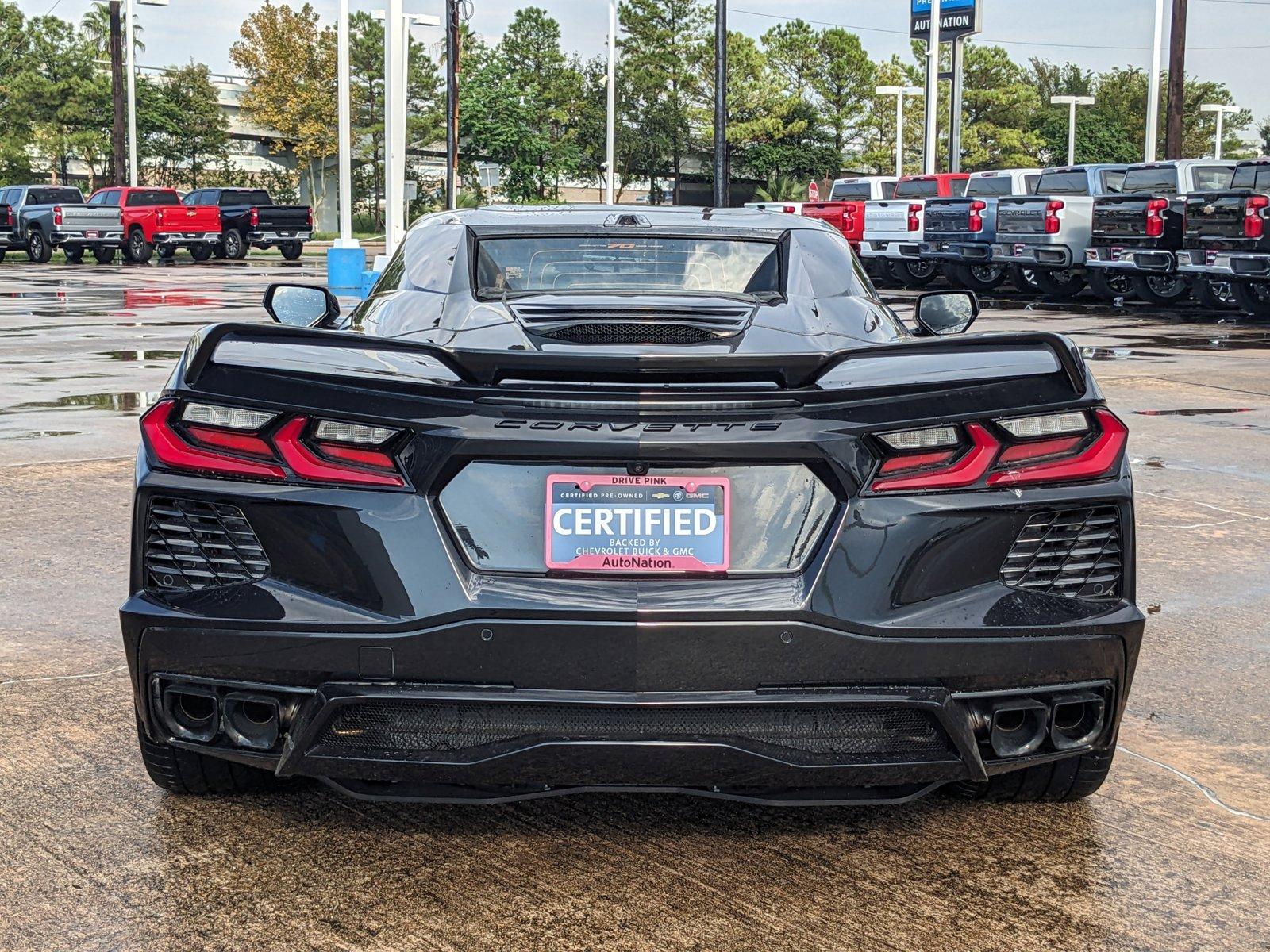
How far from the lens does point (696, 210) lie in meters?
5.01

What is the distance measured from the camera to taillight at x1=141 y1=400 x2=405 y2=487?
3139mm

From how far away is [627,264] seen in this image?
4355 mm

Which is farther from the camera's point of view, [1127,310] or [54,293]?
[54,293]

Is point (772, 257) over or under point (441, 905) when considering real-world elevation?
over

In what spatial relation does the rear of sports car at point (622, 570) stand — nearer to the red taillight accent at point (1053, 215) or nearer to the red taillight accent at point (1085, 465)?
the red taillight accent at point (1085, 465)

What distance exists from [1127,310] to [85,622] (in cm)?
2155

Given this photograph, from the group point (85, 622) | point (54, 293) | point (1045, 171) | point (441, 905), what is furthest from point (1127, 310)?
point (441, 905)

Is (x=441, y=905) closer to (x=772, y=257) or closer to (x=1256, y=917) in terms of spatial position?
(x=1256, y=917)

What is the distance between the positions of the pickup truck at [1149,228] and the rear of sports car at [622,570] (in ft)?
67.6

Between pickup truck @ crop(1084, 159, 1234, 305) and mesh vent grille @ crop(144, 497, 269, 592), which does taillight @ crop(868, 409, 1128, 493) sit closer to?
mesh vent grille @ crop(144, 497, 269, 592)

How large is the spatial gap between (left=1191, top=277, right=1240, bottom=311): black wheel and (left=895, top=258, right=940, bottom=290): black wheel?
7837 mm

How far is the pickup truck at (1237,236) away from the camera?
20594 millimetres

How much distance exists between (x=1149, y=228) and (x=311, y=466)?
858 inches

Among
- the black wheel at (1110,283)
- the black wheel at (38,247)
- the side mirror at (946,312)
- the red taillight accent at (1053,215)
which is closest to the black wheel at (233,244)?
the black wheel at (38,247)
